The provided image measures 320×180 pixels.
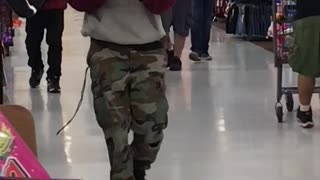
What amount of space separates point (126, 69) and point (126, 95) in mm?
109

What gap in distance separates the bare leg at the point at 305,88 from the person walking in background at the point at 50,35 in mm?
2073

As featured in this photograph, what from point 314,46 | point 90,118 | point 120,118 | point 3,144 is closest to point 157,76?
point 120,118

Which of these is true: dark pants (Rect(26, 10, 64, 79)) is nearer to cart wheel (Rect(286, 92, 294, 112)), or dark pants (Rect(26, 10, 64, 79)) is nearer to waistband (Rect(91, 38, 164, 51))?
cart wheel (Rect(286, 92, 294, 112))

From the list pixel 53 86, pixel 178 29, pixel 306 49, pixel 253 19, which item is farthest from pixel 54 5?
pixel 253 19

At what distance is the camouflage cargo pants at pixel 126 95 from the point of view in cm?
303

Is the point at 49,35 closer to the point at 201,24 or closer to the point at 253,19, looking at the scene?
the point at 201,24

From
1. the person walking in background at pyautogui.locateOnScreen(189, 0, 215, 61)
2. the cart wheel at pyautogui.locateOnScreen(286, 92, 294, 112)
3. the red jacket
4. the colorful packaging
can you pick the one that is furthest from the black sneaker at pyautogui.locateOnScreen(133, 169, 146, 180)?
the person walking in background at pyautogui.locateOnScreen(189, 0, 215, 61)

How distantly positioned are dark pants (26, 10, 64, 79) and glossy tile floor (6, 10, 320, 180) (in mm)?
263

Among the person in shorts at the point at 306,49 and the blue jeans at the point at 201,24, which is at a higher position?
the person in shorts at the point at 306,49

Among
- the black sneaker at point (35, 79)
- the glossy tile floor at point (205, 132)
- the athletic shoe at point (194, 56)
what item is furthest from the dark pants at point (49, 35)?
the athletic shoe at point (194, 56)

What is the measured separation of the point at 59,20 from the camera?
237 inches

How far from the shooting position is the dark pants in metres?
6.02

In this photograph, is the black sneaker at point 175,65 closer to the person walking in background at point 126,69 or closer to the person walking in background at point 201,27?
the person walking in background at point 201,27

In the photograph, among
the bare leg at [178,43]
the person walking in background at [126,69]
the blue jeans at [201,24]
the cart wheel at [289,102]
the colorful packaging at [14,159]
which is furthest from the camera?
the blue jeans at [201,24]
